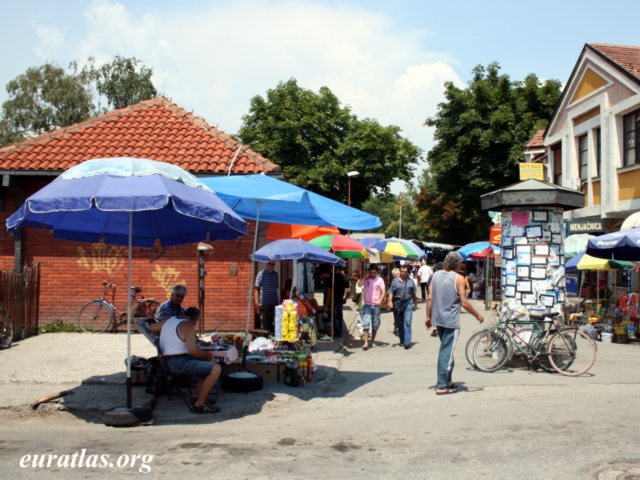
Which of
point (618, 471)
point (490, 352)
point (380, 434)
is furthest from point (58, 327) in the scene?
point (618, 471)

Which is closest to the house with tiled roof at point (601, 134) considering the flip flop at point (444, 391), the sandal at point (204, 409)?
the flip flop at point (444, 391)

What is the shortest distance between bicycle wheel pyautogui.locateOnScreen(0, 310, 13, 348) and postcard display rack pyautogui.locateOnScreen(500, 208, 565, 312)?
30.4ft

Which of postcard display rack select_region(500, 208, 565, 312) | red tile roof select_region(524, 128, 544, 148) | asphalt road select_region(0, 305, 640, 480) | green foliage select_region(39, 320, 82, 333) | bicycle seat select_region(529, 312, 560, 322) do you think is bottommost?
asphalt road select_region(0, 305, 640, 480)

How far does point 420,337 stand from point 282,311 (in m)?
5.88

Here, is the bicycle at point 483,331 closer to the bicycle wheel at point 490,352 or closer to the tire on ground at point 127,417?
the bicycle wheel at point 490,352

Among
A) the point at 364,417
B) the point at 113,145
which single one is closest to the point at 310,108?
the point at 113,145

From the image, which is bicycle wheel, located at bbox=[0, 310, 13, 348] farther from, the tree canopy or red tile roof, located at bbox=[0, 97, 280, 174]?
the tree canopy

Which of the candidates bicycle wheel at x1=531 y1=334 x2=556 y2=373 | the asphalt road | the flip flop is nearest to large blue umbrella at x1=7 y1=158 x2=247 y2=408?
the asphalt road

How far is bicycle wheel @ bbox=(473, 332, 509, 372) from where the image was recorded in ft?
32.9

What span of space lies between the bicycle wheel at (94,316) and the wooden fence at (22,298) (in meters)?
0.97

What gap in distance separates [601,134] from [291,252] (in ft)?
46.2

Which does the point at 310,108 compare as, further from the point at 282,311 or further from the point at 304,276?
the point at 282,311

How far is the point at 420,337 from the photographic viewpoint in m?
15.6

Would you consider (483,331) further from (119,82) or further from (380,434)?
(119,82)
